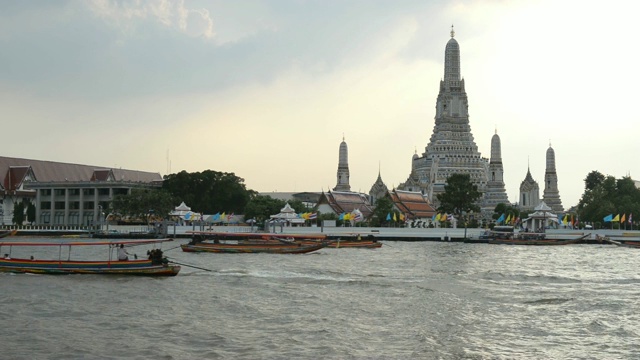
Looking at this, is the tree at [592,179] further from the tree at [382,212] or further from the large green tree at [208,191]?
the large green tree at [208,191]

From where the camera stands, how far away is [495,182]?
133m

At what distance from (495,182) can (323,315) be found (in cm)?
11221

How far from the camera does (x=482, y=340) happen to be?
21281 millimetres

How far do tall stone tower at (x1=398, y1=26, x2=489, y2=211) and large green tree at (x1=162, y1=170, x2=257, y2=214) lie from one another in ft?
138

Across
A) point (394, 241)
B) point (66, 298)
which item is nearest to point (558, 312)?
point (66, 298)

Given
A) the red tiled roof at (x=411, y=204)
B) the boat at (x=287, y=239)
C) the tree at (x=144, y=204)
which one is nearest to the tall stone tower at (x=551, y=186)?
the red tiled roof at (x=411, y=204)

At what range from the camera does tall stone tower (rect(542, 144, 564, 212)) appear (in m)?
144

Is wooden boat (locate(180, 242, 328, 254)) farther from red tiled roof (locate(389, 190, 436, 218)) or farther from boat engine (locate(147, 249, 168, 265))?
red tiled roof (locate(389, 190, 436, 218))

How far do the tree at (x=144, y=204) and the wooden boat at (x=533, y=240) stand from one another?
1499 inches

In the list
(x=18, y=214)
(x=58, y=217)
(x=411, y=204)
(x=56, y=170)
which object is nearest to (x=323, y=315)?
(x=411, y=204)

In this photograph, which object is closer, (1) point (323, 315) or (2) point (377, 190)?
(1) point (323, 315)

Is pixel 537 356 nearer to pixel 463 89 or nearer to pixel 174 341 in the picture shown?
pixel 174 341

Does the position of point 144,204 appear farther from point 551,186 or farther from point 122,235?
point 551,186

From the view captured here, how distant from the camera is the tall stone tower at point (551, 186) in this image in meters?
144
